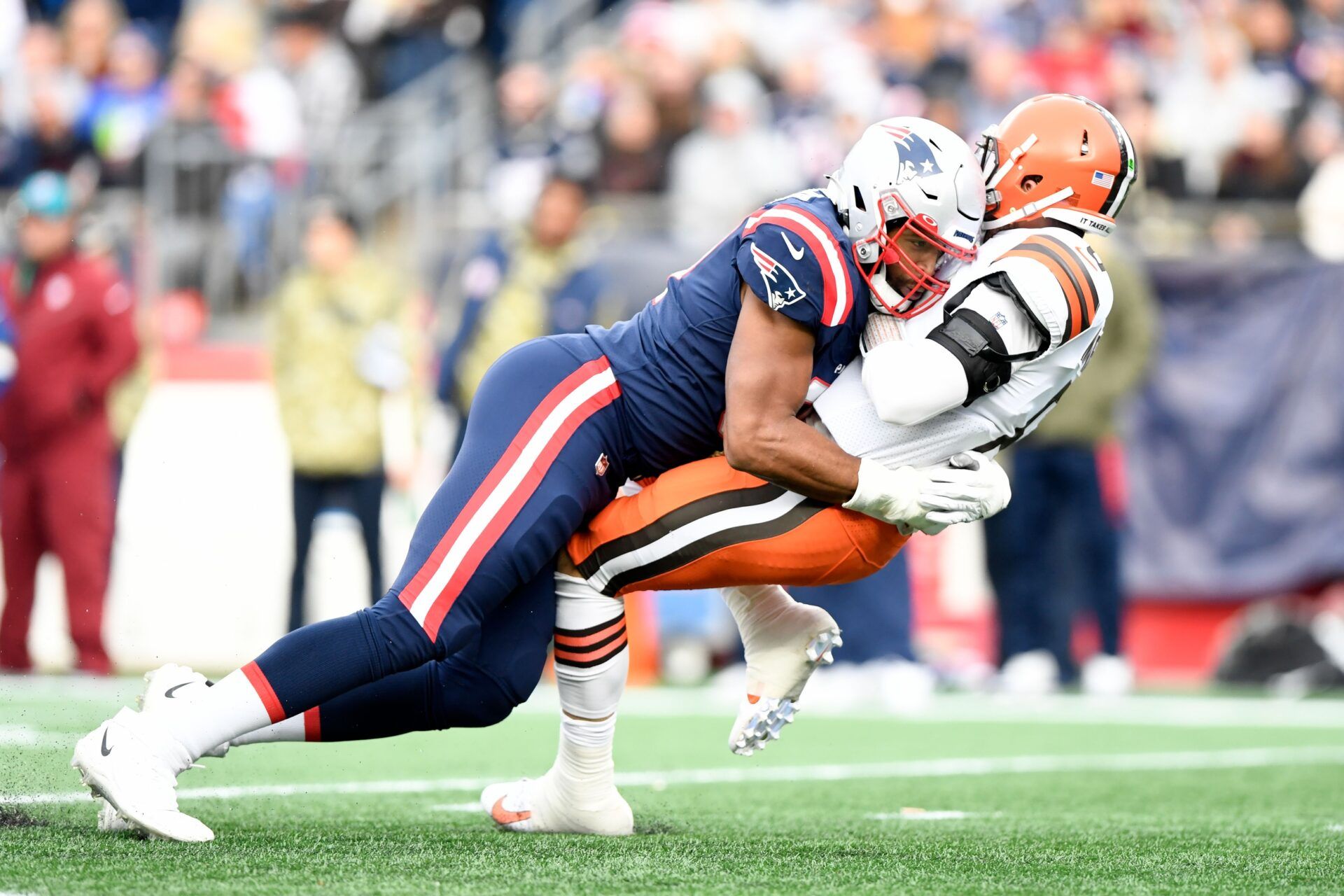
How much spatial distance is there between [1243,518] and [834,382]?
6330 millimetres

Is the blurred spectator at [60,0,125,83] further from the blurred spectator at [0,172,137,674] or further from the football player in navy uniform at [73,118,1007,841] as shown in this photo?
the football player in navy uniform at [73,118,1007,841]

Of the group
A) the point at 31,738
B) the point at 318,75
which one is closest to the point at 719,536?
the point at 31,738

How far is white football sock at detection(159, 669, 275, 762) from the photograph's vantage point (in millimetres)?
3381

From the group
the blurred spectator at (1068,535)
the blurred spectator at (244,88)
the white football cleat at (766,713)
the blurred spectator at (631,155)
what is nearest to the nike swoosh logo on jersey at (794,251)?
the white football cleat at (766,713)

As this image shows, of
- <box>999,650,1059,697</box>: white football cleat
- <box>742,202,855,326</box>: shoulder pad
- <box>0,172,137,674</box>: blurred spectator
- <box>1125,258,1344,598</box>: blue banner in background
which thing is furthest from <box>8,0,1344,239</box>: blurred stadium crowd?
<box>742,202,855,326</box>: shoulder pad

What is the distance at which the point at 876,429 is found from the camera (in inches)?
141

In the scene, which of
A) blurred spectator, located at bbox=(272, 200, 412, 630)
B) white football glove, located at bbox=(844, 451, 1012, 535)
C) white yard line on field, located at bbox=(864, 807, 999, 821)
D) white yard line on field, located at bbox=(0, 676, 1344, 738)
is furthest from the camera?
blurred spectator, located at bbox=(272, 200, 412, 630)

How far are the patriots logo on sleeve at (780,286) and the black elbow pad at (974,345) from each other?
0.94 ft

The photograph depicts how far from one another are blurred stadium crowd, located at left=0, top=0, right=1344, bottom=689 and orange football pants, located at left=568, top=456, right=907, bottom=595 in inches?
158

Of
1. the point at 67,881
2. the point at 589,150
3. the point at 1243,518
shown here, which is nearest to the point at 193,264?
the point at 589,150

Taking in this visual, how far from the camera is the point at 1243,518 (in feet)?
30.9

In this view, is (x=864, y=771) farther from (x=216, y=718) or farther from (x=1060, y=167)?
(x=216, y=718)

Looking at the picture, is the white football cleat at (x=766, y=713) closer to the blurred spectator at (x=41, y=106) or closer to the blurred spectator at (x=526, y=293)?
the blurred spectator at (x=526, y=293)

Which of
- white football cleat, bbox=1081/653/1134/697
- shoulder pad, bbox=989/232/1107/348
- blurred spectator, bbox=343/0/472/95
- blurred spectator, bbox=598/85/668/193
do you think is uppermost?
blurred spectator, bbox=343/0/472/95
